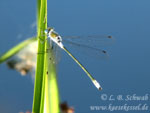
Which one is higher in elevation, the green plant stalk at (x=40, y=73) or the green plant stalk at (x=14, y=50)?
the green plant stalk at (x=14, y=50)

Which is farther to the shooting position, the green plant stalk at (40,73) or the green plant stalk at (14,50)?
the green plant stalk at (14,50)

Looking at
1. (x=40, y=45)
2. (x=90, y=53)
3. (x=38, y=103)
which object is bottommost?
(x=38, y=103)

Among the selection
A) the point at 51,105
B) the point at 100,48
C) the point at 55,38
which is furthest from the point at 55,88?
the point at 100,48

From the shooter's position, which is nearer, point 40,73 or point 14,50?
point 40,73

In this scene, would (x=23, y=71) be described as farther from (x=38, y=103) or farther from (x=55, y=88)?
(x=38, y=103)

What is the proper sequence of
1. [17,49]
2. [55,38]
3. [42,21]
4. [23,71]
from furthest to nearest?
[23,71] < [17,49] < [55,38] < [42,21]

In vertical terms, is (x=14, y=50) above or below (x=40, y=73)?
above

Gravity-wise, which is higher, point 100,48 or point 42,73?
point 100,48

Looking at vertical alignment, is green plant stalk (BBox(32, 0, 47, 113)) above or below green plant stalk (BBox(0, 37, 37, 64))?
below

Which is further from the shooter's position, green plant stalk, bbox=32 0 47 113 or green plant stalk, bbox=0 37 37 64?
green plant stalk, bbox=0 37 37 64

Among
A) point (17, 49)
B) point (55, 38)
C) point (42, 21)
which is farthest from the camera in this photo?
point (17, 49)

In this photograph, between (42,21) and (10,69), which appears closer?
(42,21)
